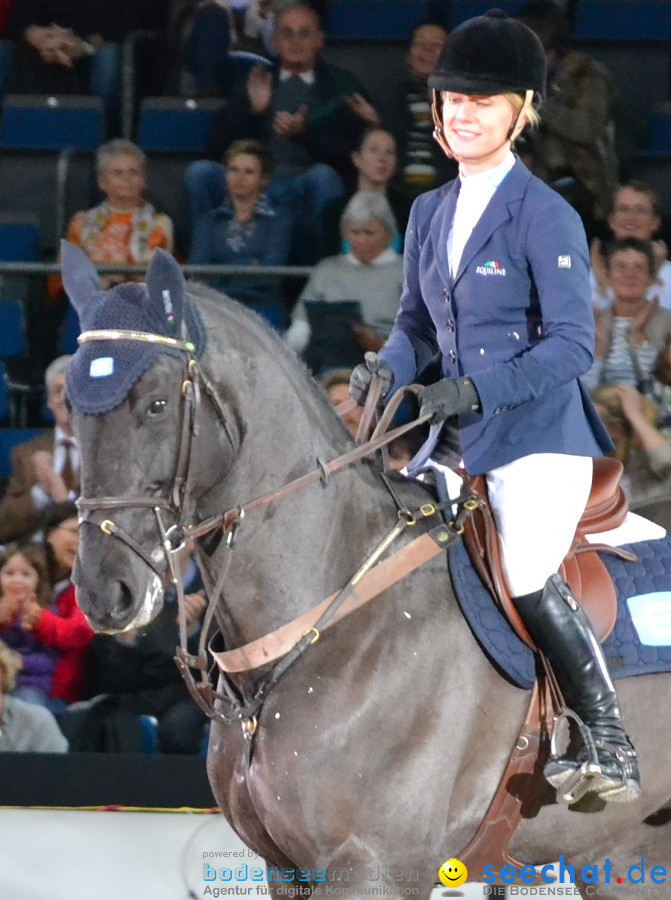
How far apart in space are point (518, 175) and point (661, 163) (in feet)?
13.3

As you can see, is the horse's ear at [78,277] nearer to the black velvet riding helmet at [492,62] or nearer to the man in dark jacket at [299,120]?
the black velvet riding helmet at [492,62]

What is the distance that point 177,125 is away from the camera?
7.34 meters

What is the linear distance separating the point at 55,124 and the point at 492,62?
4.81 m

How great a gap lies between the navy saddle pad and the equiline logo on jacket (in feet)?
1.85

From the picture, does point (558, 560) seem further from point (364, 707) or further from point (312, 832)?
point (312, 832)

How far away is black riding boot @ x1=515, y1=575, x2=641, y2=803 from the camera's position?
9.58 feet

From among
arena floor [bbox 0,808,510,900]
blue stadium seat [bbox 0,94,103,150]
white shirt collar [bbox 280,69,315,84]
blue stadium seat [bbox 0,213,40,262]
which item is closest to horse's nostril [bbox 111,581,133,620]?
arena floor [bbox 0,808,510,900]

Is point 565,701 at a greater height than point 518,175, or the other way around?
point 518,175

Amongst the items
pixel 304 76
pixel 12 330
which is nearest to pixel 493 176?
pixel 12 330

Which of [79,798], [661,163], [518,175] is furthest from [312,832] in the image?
[661,163]

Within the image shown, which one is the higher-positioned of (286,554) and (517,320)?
A: (517,320)

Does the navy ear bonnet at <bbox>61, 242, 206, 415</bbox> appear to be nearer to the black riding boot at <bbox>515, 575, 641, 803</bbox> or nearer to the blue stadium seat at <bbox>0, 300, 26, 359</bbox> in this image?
the black riding boot at <bbox>515, 575, 641, 803</bbox>

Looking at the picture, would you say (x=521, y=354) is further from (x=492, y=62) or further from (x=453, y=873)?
(x=453, y=873)

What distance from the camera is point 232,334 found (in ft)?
9.17
